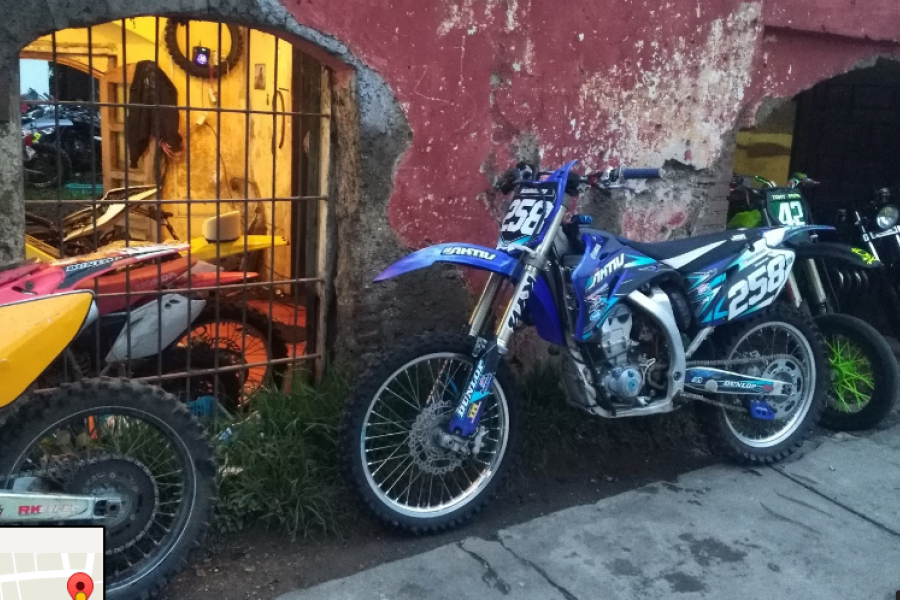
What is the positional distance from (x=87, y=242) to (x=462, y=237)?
2.15 meters

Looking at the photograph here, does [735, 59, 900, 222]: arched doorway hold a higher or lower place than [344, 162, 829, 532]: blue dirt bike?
higher

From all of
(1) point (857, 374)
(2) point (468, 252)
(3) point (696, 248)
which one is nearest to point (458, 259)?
(2) point (468, 252)

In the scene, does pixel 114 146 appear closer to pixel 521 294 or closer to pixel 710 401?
pixel 521 294

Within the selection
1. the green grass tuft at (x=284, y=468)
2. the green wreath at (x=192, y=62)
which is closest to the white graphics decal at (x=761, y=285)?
the green grass tuft at (x=284, y=468)

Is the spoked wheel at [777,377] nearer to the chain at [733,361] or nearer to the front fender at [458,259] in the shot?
the chain at [733,361]

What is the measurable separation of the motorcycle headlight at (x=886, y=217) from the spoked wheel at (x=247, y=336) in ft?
11.5

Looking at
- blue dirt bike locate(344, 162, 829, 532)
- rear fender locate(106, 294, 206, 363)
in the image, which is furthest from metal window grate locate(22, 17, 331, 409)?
blue dirt bike locate(344, 162, 829, 532)

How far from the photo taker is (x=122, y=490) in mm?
2797

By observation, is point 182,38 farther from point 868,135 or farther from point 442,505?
point 868,135

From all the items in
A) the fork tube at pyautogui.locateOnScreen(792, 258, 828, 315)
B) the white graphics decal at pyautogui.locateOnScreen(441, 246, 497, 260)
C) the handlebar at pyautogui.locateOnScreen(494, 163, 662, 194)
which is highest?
the handlebar at pyautogui.locateOnScreen(494, 163, 662, 194)

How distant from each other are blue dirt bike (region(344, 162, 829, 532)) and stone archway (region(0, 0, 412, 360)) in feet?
1.97

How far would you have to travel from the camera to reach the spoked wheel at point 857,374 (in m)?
4.53

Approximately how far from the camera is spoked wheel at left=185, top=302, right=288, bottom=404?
4352mm

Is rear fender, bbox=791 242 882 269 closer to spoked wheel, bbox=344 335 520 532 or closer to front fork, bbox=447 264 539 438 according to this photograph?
front fork, bbox=447 264 539 438
